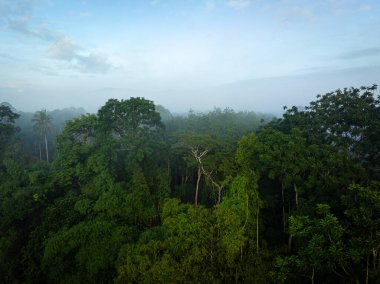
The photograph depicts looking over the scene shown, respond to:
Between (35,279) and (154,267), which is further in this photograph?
(35,279)

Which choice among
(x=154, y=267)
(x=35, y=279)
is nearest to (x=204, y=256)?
(x=154, y=267)

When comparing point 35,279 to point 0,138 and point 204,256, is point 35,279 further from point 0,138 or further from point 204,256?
point 0,138

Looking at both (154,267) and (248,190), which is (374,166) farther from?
(154,267)

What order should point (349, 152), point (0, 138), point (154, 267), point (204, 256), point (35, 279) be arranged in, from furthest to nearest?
point (0, 138) → point (349, 152) → point (35, 279) → point (204, 256) → point (154, 267)

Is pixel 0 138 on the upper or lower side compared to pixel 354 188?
upper

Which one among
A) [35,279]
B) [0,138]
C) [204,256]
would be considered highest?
[0,138]

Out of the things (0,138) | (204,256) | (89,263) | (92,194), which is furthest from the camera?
(0,138)
